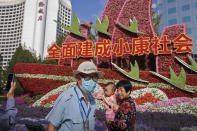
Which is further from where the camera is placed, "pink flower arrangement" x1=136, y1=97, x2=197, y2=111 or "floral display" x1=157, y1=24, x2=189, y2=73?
"floral display" x1=157, y1=24, x2=189, y2=73

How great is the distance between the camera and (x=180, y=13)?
1741 inches

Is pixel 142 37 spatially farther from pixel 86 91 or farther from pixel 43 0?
pixel 43 0

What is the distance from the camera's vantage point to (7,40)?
6200cm

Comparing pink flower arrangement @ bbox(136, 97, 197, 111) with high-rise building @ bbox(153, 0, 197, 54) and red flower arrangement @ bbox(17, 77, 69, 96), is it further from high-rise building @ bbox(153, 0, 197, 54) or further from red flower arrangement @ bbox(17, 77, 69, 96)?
high-rise building @ bbox(153, 0, 197, 54)

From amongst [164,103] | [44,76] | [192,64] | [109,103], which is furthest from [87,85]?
[44,76]

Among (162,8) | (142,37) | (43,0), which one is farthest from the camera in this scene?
(43,0)

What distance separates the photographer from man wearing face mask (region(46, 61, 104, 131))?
2129 millimetres

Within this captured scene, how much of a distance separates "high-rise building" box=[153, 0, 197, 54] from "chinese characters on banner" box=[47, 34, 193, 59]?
31588 millimetres

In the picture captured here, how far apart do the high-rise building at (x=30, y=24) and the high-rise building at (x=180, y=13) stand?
34814 millimetres

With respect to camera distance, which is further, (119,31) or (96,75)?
(119,31)

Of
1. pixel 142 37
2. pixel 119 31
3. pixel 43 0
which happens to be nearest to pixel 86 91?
pixel 142 37

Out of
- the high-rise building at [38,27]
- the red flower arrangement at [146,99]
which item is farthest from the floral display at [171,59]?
the high-rise building at [38,27]

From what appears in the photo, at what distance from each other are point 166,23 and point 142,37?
37.8 m

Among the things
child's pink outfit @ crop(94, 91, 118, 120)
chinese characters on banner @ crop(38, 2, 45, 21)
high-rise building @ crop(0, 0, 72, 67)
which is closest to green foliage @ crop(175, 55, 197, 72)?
child's pink outfit @ crop(94, 91, 118, 120)
